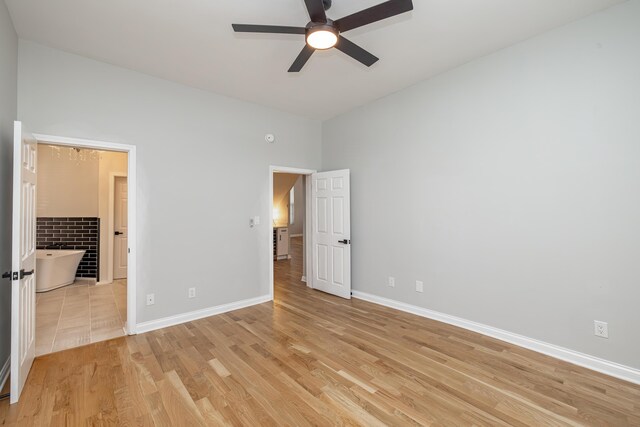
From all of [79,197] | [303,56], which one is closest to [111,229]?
[79,197]

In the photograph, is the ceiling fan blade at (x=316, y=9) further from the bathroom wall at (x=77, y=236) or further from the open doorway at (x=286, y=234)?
the bathroom wall at (x=77, y=236)

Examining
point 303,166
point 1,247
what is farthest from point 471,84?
point 1,247

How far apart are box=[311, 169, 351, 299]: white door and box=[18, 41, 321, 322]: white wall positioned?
2.84ft

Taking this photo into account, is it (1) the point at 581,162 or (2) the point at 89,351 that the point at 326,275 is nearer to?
(2) the point at 89,351

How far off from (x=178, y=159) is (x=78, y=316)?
2.46 meters

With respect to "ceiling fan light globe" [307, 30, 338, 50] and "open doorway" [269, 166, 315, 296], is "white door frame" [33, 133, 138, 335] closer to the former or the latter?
"open doorway" [269, 166, 315, 296]

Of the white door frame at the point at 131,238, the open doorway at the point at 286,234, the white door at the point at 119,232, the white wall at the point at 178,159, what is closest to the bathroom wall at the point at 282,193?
the open doorway at the point at 286,234

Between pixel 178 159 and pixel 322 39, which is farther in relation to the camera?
pixel 178 159

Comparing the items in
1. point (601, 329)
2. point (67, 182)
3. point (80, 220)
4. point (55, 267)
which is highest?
point (67, 182)

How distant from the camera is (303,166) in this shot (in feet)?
16.1

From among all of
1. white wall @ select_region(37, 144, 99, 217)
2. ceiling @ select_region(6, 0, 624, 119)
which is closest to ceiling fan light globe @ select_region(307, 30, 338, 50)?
ceiling @ select_region(6, 0, 624, 119)

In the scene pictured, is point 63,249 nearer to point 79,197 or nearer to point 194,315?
point 79,197

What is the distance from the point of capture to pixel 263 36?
265 cm

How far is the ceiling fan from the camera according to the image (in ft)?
5.97
